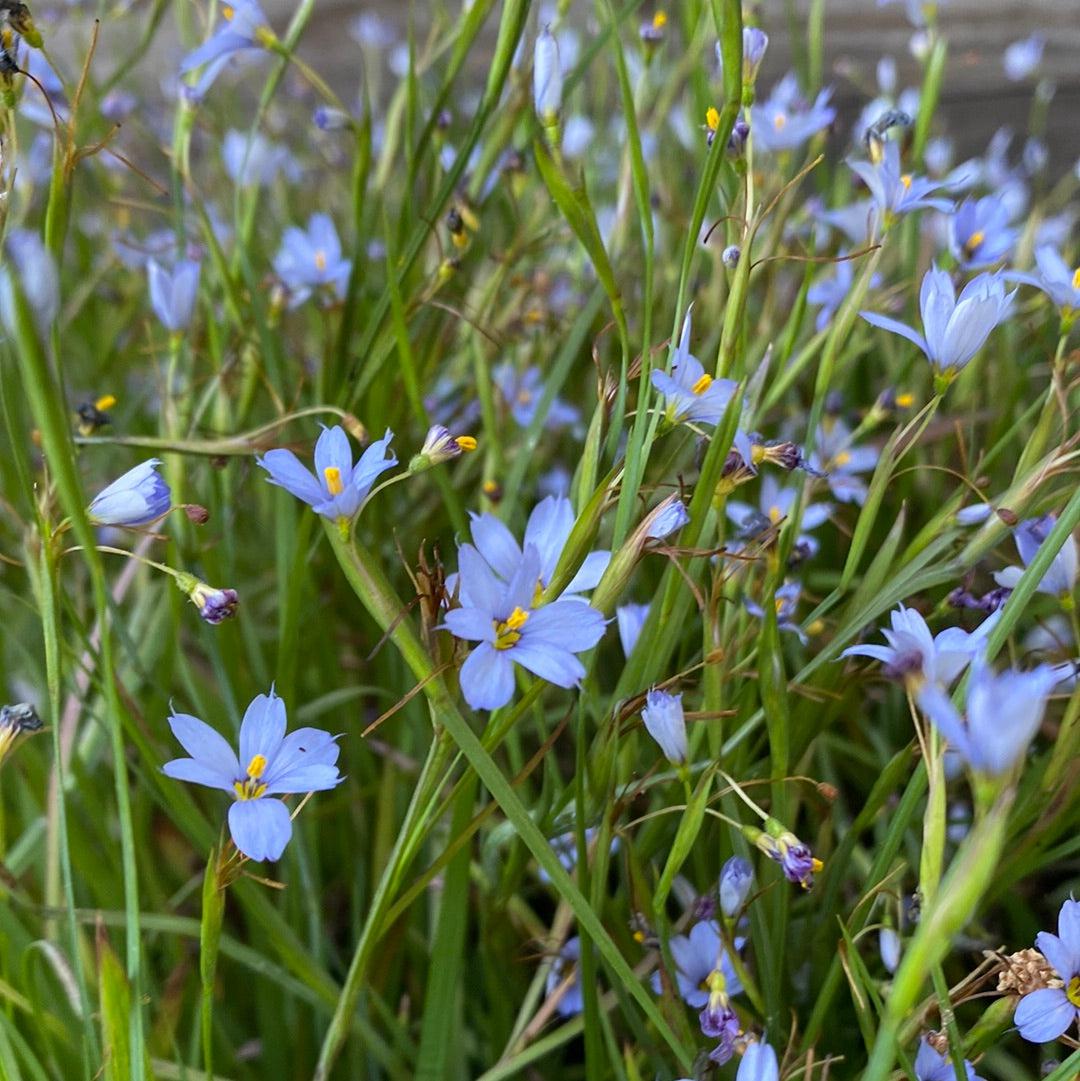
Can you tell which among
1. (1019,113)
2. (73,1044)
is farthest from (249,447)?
(1019,113)

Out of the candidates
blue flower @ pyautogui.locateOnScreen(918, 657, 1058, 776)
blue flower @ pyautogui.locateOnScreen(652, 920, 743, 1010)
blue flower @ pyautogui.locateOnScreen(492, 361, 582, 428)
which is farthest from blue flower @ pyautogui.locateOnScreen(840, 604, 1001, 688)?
blue flower @ pyautogui.locateOnScreen(492, 361, 582, 428)

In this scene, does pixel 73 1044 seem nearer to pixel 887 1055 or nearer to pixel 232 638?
pixel 232 638

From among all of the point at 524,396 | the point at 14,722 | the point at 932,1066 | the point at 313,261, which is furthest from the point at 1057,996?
the point at 313,261

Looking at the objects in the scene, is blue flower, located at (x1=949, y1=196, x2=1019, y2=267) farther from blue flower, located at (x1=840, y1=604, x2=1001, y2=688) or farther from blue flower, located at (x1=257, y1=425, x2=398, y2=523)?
blue flower, located at (x1=257, y1=425, x2=398, y2=523)

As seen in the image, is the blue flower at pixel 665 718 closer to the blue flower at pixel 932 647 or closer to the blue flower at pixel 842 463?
the blue flower at pixel 932 647

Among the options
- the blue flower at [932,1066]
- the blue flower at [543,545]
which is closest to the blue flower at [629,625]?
the blue flower at [543,545]

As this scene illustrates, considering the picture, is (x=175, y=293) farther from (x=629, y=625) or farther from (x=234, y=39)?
(x=629, y=625)
